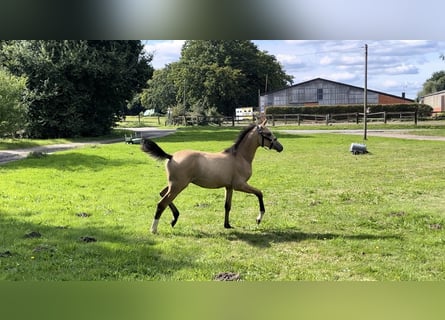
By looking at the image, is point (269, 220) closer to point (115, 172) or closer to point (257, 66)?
point (257, 66)

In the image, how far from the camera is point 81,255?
10.9 feet

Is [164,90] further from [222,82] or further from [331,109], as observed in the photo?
[331,109]

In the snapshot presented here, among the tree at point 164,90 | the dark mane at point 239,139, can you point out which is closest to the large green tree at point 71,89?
the tree at point 164,90

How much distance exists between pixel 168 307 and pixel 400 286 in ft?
4.61

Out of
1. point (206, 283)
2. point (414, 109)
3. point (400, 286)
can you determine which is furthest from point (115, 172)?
point (414, 109)

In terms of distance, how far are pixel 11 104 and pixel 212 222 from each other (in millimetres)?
6586

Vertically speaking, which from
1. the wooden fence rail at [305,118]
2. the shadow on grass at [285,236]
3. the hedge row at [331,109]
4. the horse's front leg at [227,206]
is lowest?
the shadow on grass at [285,236]

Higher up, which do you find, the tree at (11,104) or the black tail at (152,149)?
the tree at (11,104)

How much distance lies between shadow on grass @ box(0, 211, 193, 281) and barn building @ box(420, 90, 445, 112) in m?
8.88

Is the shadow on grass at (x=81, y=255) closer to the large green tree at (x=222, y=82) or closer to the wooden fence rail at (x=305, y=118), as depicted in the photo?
the wooden fence rail at (x=305, y=118)

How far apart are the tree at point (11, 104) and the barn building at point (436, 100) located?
8.55 m

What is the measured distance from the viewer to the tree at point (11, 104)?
28.5 ft

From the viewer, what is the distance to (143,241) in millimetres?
3688

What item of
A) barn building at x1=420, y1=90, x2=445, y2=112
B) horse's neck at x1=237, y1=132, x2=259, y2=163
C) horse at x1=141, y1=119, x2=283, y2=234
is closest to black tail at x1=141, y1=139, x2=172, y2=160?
horse at x1=141, y1=119, x2=283, y2=234
